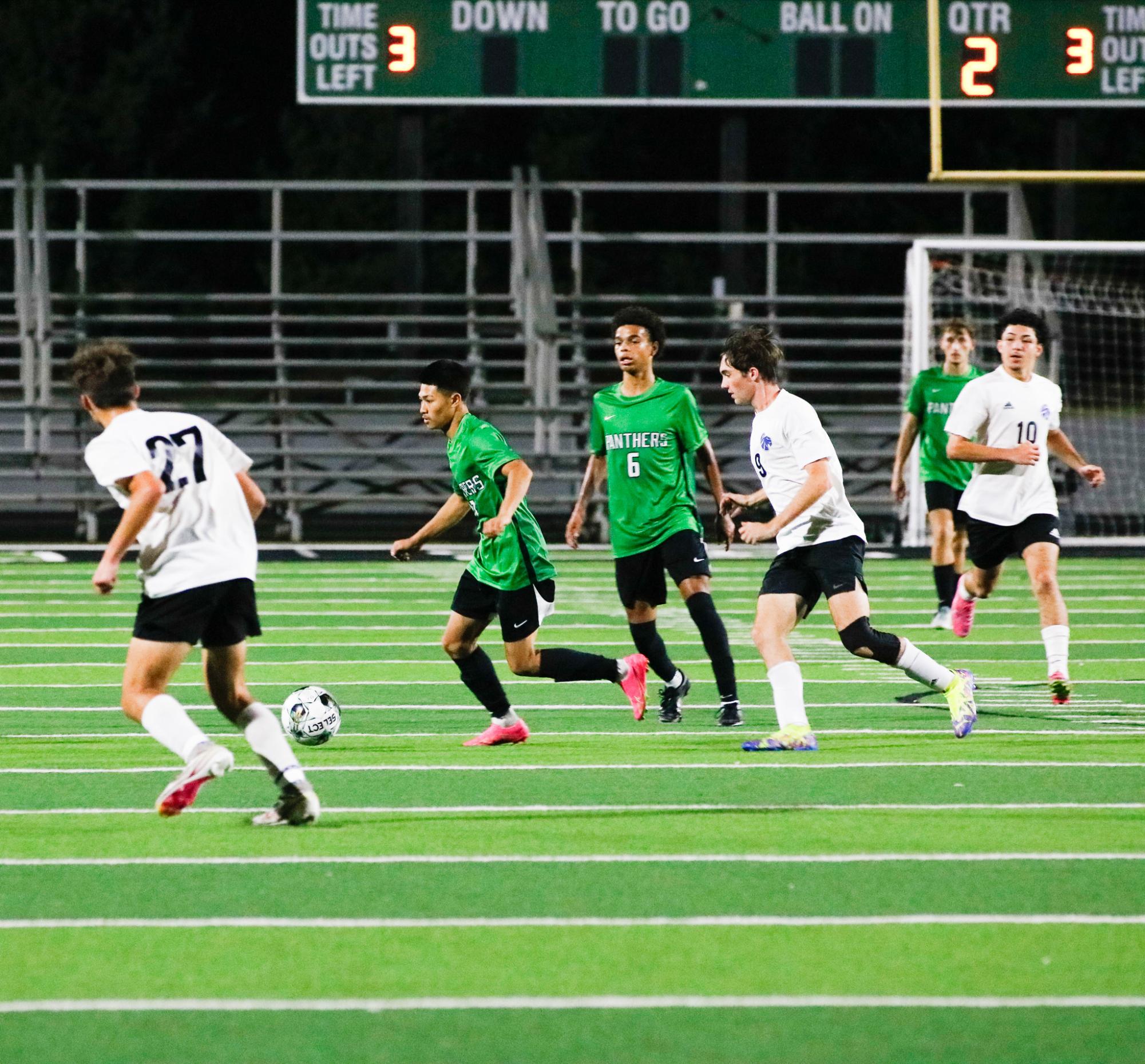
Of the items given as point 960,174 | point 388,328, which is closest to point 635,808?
point 960,174

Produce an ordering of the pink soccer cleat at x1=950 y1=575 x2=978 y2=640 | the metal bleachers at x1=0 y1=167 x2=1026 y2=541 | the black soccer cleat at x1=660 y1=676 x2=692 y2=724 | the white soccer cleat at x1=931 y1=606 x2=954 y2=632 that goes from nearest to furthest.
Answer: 1. the black soccer cleat at x1=660 y1=676 x2=692 y2=724
2. the pink soccer cleat at x1=950 y1=575 x2=978 y2=640
3. the white soccer cleat at x1=931 y1=606 x2=954 y2=632
4. the metal bleachers at x1=0 y1=167 x2=1026 y2=541

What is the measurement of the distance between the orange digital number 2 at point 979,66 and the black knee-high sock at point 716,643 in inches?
413

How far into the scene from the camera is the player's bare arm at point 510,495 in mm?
7965

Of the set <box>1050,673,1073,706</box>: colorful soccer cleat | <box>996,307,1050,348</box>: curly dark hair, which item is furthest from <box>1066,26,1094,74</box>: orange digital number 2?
<box>1050,673,1073,706</box>: colorful soccer cleat

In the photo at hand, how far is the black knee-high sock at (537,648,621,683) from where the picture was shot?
8.67 meters

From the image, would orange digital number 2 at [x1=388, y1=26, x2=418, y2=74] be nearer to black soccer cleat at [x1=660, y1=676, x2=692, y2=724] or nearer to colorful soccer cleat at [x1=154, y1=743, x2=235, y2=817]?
black soccer cleat at [x1=660, y1=676, x2=692, y2=724]

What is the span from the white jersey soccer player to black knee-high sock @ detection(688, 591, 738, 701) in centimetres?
76

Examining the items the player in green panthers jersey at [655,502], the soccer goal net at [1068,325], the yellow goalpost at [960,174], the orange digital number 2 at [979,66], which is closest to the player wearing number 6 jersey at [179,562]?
the player in green panthers jersey at [655,502]

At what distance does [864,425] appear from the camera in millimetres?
23781

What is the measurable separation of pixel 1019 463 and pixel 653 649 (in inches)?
75.8

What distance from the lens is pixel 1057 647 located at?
940 cm

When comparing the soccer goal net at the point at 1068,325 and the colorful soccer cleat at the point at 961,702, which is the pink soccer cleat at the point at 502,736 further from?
the soccer goal net at the point at 1068,325

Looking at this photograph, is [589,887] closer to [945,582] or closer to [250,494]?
[250,494]

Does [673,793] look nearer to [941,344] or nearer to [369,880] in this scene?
[369,880]
